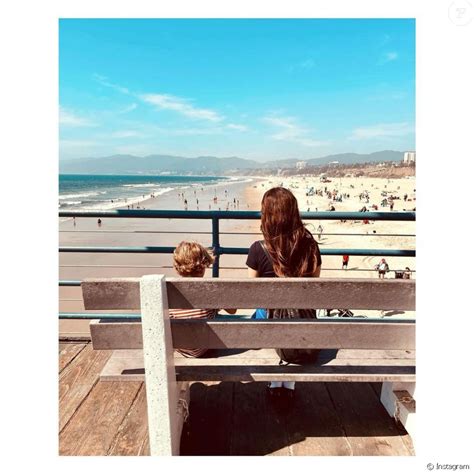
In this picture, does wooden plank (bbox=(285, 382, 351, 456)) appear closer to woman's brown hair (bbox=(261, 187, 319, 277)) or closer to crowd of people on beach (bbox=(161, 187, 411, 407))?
crowd of people on beach (bbox=(161, 187, 411, 407))

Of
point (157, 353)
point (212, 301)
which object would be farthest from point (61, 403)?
point (212, 301)

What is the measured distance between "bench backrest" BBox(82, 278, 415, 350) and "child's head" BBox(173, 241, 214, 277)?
508 mm

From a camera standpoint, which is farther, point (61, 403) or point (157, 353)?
point (61, 403)

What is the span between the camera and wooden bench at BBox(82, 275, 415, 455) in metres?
1.78

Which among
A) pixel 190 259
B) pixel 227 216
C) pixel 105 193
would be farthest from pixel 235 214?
pixel 105 193

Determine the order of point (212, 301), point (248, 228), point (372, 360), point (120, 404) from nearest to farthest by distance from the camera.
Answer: point (212, 301), point (372, 360), point (120, 404), point (248, 228)

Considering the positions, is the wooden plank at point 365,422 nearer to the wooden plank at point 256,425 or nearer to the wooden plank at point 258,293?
the wooden plank at point 256,425

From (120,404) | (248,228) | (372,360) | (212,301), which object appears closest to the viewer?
(212,301)

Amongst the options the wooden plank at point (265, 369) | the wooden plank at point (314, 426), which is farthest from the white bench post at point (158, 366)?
the wooden plank at point (314, 426)
